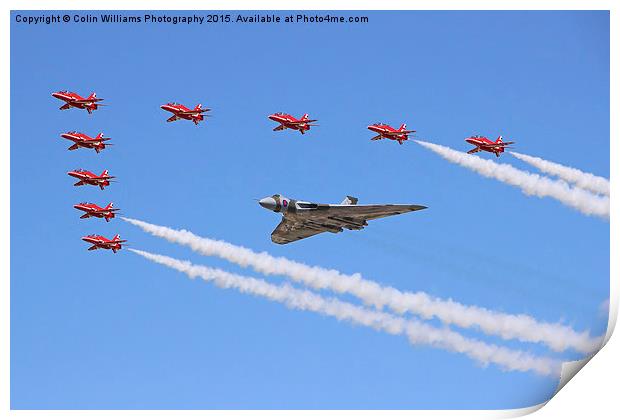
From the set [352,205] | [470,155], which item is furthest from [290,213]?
[470,155]

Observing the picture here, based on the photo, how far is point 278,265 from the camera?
68062 millimetres

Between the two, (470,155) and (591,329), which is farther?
(470,155)

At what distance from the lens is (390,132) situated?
217 feet

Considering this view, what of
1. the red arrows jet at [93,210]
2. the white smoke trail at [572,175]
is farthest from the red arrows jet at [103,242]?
the white smoke trail at [572,175]

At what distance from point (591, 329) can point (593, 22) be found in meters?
12.0

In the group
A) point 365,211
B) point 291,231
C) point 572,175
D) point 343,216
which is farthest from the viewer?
point 291,231

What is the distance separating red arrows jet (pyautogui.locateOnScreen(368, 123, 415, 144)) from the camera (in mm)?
66125

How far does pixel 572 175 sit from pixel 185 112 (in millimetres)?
16483

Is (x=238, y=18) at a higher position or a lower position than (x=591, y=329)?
higher

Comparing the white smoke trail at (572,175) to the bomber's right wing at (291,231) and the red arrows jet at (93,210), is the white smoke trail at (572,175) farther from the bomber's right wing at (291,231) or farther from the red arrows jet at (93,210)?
the red arrows jet at (93,210)

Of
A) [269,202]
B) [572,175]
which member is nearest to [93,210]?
[269,202]

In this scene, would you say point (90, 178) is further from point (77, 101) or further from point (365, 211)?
point (365, 211)
